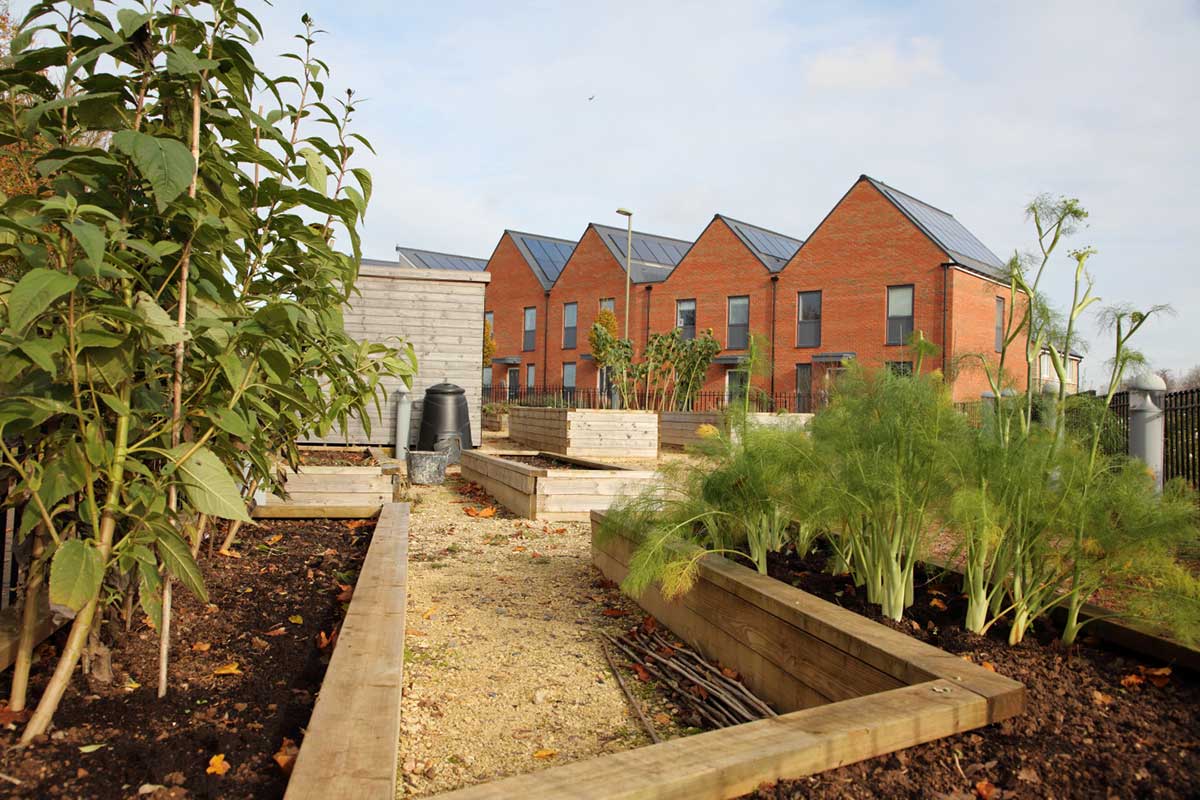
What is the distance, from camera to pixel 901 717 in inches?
66.6

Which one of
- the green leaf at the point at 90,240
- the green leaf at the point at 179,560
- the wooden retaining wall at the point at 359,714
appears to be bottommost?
the wooden retaining wall at the point at 359,714

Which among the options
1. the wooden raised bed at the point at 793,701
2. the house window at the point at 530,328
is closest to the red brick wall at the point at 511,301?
the house window at the point at 530,328

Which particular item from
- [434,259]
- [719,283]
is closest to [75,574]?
[719,283]

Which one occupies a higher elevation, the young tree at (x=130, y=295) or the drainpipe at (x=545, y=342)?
the drainpipe at (x=545, y=342)

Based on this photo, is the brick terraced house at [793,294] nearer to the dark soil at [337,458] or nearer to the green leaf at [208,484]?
the dark soil at [337,458]

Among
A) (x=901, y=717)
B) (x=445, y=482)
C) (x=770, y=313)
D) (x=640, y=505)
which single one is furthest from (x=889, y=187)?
(x=901, y=717)

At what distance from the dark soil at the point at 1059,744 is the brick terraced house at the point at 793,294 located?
16.3m

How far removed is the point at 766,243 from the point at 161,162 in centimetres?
2983

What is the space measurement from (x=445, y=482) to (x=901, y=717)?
8642mm

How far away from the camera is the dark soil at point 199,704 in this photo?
Answer: 4.80 ft

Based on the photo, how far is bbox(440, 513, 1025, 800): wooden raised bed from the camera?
138cm

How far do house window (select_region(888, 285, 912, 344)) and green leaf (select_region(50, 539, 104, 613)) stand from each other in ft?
78.7

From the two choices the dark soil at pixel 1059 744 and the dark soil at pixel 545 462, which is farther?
the dark soil at pixel 545 462

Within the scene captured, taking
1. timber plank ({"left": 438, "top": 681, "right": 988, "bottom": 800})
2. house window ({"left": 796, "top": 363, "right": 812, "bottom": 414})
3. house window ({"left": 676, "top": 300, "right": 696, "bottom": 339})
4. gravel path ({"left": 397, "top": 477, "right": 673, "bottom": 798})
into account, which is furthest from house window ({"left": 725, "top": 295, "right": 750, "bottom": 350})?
timber plank ({"left": 438, "top": 681, "right": 988, "bottom": 800})
